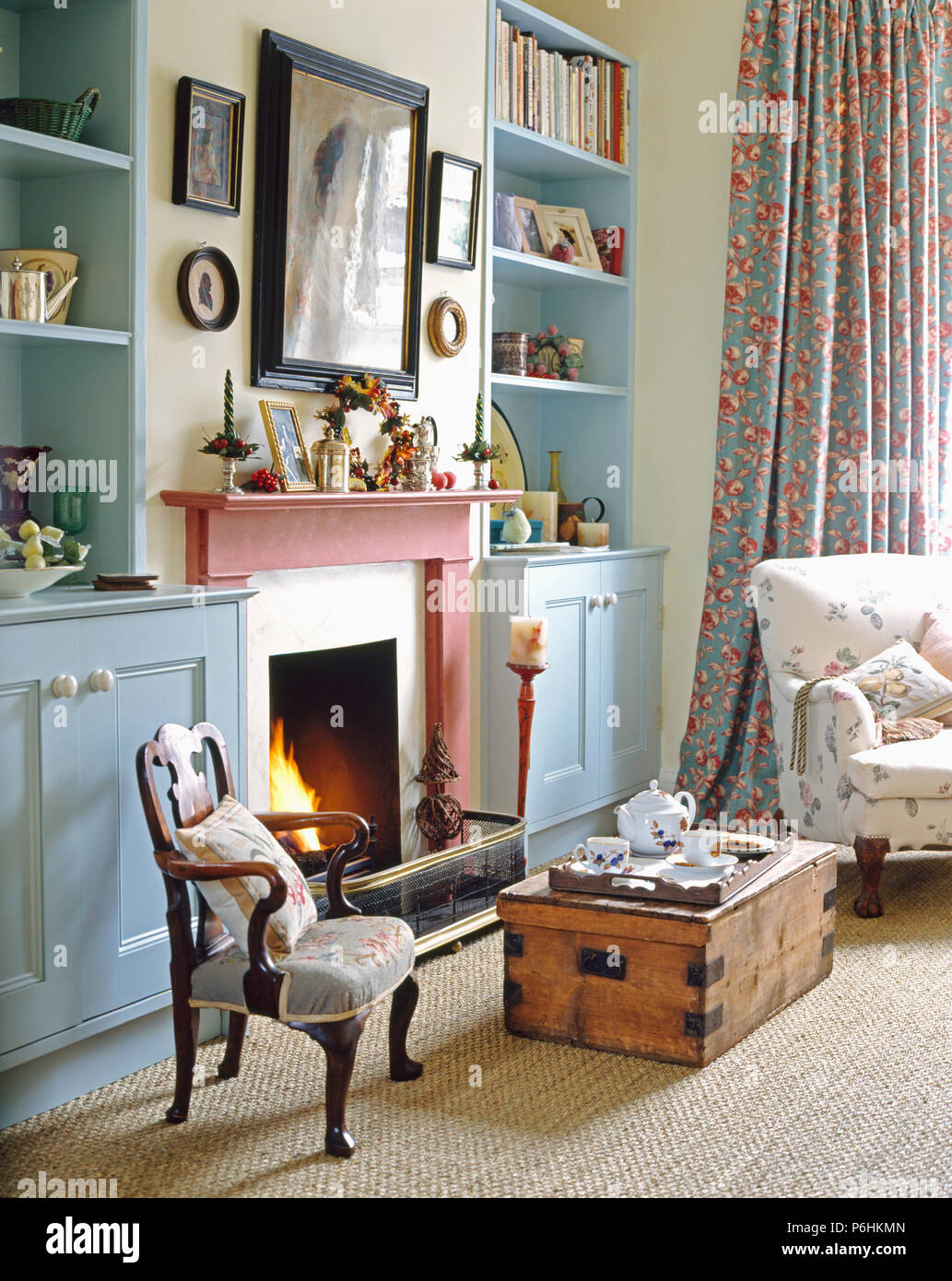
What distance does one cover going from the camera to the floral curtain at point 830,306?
4.49 meters

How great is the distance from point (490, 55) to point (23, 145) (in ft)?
6.16

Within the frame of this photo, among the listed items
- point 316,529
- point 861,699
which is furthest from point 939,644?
point 316,529

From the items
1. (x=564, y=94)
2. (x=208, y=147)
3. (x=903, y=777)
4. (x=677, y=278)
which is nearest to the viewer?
(x=208, y=147)

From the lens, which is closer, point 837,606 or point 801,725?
point 801,725

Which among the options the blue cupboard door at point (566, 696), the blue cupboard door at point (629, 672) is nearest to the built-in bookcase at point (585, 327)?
the blue cupboard door at point (629, 672)

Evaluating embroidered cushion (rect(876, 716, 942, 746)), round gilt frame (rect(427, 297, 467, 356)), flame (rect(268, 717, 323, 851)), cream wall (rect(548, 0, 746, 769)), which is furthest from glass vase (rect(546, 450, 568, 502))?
flame (rect(268, 717, 323, 851))

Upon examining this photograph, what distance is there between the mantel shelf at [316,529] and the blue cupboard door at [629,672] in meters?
0.73

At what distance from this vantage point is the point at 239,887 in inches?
93.4

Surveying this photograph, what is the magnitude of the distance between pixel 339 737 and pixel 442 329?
1.21 meters

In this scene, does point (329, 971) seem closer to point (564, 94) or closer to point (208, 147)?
point (208, 147)

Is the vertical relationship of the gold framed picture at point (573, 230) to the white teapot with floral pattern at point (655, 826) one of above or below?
above

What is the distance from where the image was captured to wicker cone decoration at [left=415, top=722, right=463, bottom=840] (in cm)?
371

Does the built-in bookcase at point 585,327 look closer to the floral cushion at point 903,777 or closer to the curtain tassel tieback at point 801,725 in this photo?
the curtain tassel tieback at point 801,725

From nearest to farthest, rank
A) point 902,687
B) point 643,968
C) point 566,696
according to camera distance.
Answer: point 643,968
point 902,687
point 566,696
